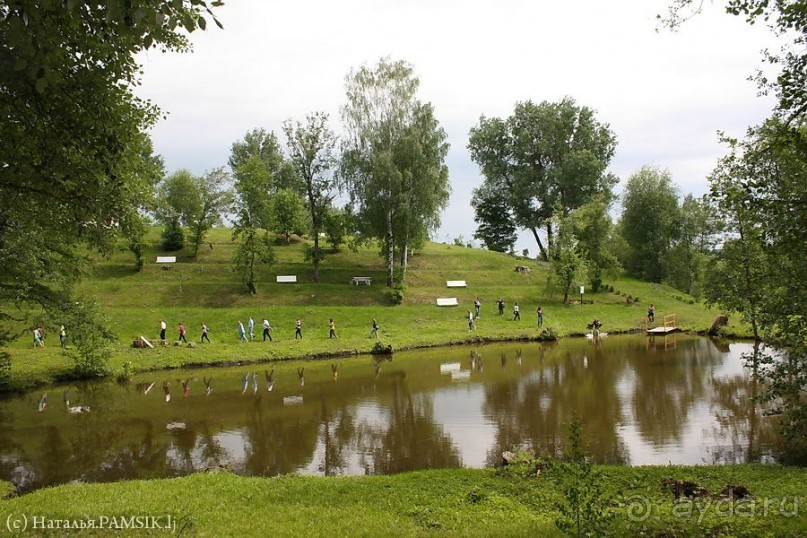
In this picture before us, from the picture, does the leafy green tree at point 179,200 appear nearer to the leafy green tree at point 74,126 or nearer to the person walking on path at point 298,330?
the person walking on path at point 298,330

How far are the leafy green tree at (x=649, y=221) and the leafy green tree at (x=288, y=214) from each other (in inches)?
1548

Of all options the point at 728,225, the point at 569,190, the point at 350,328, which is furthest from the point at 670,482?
the point at 569,190

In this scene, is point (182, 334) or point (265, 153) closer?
point (182, 334)

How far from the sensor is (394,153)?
45.1 m

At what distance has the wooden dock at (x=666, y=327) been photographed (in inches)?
1598

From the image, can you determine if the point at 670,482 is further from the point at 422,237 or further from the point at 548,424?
the point at 422,237

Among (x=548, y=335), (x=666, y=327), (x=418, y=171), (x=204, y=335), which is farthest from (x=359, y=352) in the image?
(x=666, y=327)

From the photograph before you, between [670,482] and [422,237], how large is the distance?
39.8 m

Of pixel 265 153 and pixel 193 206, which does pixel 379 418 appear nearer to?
pixel 193 206

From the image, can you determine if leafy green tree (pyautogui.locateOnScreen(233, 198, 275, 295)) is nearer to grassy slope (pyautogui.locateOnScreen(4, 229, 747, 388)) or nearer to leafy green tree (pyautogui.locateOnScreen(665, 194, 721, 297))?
grassy slope (pyautogui.locateOnScreen(4, 229, 747, 388))

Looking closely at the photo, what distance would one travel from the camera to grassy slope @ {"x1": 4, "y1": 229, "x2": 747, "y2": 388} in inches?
1286

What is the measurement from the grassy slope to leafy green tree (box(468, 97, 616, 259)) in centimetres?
1063

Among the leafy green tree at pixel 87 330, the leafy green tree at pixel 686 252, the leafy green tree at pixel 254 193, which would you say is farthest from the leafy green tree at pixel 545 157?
the leafy green tree at pixel 87 330

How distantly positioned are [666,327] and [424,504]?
36870 millimetres
